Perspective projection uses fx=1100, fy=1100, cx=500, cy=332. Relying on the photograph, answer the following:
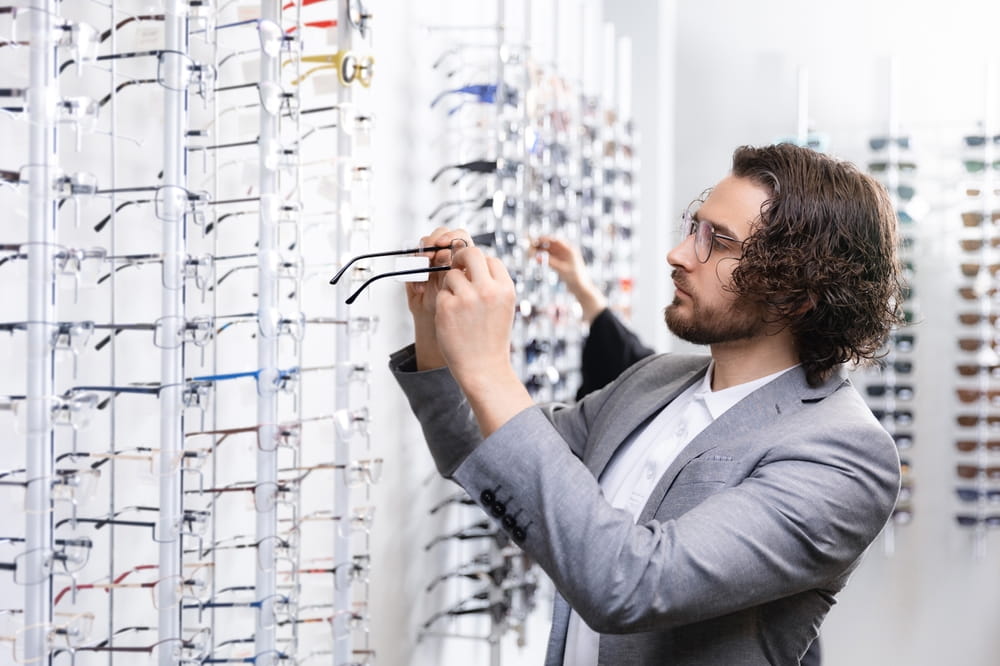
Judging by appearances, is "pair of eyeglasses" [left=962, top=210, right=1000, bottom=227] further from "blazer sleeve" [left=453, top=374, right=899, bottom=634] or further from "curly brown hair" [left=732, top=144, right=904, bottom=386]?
"blazer sleeve" [left=453, top=374, right=899, bottom=634]

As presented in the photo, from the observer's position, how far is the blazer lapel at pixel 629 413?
1699 mm

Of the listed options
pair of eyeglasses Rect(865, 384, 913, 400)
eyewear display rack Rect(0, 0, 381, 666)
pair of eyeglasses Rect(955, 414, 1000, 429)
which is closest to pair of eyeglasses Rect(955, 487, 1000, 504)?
pair of eyeglasses Rect(955, 414, 1000, 429)

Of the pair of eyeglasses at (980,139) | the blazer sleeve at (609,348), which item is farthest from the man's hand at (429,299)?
the pair of eyeglasses at (980,139)

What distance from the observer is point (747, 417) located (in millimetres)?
1524

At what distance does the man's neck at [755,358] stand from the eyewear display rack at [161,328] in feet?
2.54

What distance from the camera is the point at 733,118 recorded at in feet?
19.6

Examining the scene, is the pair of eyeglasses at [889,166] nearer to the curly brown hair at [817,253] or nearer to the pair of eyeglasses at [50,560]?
the curly brown hair at [817,253]

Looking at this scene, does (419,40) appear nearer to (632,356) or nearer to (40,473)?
(632,356)

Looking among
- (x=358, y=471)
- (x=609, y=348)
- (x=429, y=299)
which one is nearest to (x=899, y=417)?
(x=609, y=348)

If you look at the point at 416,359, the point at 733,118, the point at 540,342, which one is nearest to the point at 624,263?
the point at 540,342

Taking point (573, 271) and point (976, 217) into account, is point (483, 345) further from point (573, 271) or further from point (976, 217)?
point (976, 217)

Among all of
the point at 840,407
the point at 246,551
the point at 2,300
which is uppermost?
the point at 2,300

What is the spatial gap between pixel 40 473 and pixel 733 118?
506 cm

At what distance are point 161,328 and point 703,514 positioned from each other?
0.92m
